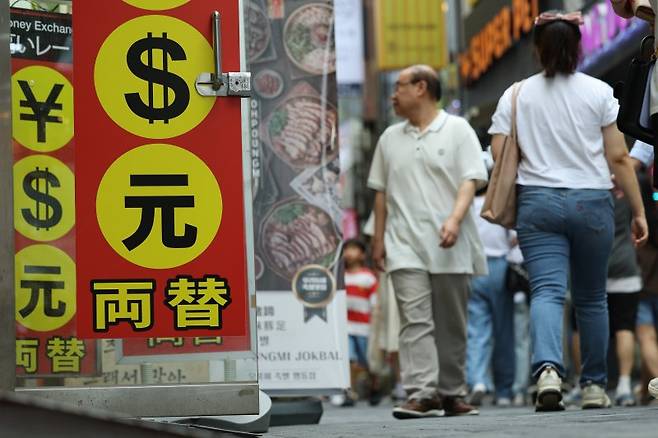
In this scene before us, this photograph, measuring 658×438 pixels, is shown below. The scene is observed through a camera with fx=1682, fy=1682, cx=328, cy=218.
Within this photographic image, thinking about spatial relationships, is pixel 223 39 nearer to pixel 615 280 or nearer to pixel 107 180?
pixel 107 180

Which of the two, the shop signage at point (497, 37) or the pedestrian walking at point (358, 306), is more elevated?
the shop signage at point (497, 37)

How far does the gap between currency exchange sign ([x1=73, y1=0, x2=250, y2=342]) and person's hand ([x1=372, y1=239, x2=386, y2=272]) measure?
10.1 ft

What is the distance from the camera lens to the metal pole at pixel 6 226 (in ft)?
19.3

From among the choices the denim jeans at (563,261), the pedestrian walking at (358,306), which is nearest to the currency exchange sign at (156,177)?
the denim jeans at (563,261)

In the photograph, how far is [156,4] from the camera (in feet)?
20.2

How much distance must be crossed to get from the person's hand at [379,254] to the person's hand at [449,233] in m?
0.55

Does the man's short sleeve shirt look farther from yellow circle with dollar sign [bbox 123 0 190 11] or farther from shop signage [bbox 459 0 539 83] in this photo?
shop signage [bbox 459 0 539 83]

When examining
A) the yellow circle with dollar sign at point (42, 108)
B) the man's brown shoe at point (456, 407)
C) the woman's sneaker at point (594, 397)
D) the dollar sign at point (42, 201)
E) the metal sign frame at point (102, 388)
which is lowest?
the man's brown shoe at point (456, 407)

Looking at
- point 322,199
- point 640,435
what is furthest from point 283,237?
point 640,435

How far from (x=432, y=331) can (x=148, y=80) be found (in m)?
3.17

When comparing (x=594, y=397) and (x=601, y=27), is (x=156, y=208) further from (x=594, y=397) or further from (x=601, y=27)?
(x=601, y=27)

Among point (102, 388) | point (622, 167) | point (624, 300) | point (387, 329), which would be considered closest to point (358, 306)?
point (387, 329)

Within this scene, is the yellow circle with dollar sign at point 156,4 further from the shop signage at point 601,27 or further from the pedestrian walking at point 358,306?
the shop signage at point 601,27

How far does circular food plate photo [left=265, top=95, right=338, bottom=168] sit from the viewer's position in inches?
356
